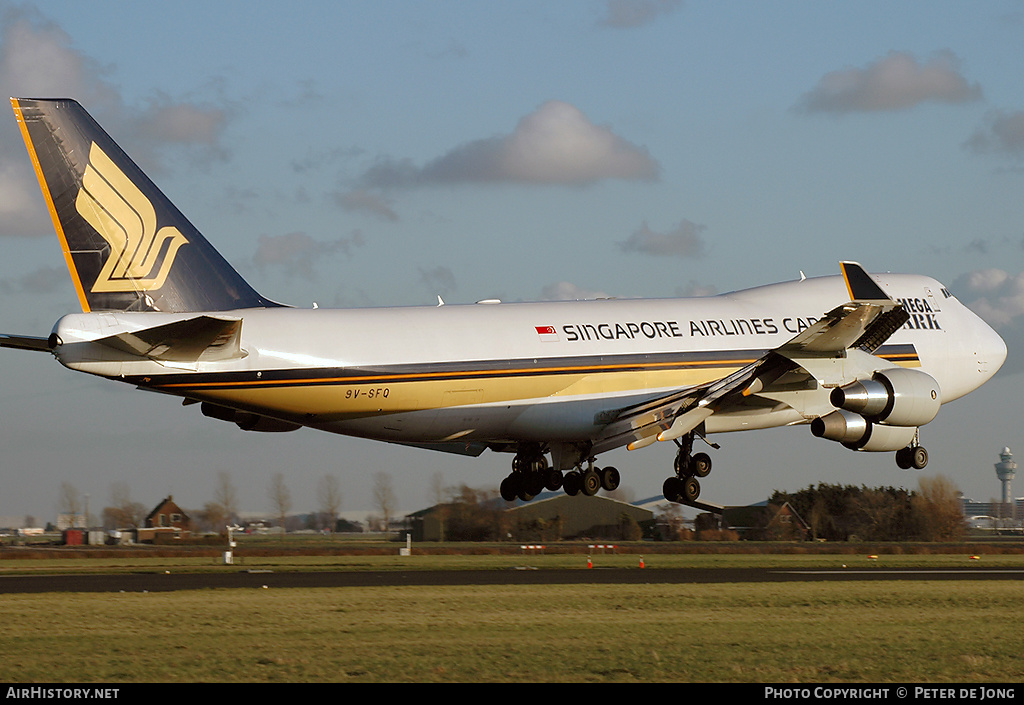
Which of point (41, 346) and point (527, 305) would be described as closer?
point (41, 346)

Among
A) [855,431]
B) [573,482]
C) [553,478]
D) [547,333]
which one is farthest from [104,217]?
[855,431]

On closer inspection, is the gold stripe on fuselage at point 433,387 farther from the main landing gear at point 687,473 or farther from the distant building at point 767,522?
the distant building at point 767,522

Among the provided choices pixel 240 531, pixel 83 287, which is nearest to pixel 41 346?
pixel 83 287

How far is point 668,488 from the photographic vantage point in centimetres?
4016

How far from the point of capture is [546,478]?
42.2 meters

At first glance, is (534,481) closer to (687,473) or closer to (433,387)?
(687,473)

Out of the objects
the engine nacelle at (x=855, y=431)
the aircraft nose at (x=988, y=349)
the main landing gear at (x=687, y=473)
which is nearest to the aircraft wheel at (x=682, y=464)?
the main landing gear at (x=687, y=473)

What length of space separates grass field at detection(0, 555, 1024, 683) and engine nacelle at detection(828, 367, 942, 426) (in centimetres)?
479

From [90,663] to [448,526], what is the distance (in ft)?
173

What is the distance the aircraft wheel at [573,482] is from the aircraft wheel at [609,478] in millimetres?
769

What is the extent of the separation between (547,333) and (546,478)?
6.15m

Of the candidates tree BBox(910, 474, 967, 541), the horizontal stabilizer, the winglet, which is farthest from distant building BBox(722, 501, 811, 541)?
the horizontal stabilizer
